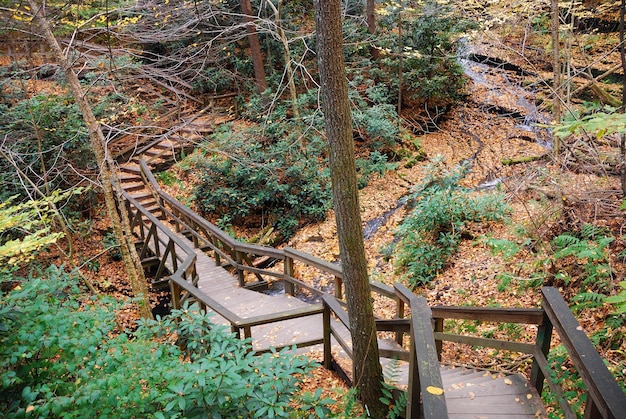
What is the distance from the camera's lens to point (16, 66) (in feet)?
41.1

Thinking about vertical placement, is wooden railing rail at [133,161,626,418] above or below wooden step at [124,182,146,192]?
above

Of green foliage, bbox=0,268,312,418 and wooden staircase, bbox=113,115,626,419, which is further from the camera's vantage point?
green foliage, bbox=0,268,312,418

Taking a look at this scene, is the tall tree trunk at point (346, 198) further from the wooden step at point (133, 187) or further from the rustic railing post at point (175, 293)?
the wooden step at point (133, 187)

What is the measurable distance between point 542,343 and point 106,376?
12.5ft

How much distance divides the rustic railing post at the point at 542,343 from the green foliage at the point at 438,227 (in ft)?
14.4

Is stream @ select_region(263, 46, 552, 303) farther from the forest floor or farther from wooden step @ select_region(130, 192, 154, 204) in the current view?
wooden step @ select_region(130, 192, 154, 204)

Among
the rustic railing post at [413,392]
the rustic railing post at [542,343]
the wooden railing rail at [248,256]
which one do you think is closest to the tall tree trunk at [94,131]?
the wooden railing rail at [248,256]

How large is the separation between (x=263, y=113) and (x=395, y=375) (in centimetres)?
1262

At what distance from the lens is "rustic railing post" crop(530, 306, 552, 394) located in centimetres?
336

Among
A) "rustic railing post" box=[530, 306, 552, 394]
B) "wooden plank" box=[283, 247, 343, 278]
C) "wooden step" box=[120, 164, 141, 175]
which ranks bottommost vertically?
"wooden step" box=[120, 164, 141, 175]

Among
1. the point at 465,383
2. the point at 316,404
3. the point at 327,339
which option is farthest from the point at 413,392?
the point at 327,339

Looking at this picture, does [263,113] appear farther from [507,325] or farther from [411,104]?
[507,325]

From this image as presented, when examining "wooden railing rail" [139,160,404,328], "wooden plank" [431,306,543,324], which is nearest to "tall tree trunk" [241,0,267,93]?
"wooden railing rail" [139,160,404,328]

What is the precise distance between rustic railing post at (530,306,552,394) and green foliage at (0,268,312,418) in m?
2.13
